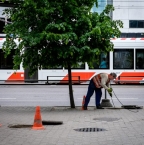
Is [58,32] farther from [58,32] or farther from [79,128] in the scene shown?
[79,128]

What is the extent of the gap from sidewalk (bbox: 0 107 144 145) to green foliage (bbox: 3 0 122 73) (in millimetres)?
1985

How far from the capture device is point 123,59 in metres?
33.2

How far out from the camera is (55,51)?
650 inches

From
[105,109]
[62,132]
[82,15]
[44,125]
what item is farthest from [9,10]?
[62,132]

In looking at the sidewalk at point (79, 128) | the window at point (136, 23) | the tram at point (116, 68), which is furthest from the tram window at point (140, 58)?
the window at point (136, 23)

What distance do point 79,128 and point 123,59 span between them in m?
21.8

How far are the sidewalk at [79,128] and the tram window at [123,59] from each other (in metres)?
16.8

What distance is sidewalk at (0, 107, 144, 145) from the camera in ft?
31.9

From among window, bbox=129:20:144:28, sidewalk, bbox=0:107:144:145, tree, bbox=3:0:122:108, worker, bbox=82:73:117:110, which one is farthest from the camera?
window, bbox=129:20:144:28

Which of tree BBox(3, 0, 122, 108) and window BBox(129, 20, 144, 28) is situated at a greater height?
window BBox(129, 20, 144, 28)

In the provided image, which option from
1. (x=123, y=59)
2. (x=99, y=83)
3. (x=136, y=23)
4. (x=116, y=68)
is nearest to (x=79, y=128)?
(x=99, y=83)

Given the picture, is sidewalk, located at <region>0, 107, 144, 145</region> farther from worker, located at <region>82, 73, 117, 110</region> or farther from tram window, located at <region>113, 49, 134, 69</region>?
tram window, located at <region>113, 49, 134, 69</region>

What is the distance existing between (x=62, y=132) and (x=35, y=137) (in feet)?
3.45

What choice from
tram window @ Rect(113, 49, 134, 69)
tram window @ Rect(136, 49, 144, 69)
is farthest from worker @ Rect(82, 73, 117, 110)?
tram window @ Rect(136, 49, 144, 69)
